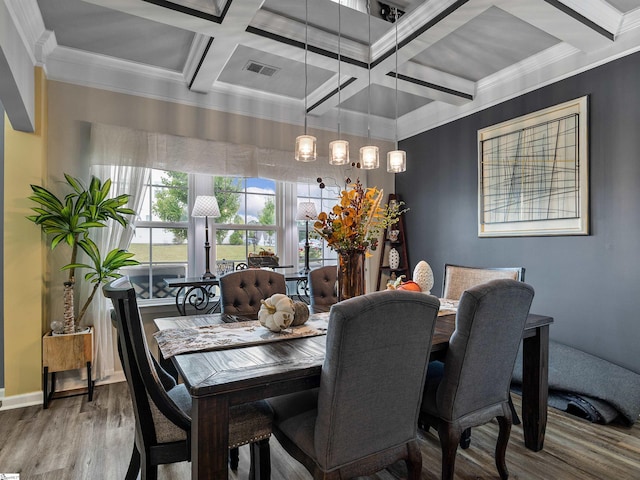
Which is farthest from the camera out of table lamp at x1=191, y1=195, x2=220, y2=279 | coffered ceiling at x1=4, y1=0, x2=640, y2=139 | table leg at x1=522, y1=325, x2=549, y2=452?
table lamp at x1=191, y1=195, x2=220, y2=279

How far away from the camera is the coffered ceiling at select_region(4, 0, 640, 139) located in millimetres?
2412

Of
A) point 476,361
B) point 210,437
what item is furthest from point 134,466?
point 476,361

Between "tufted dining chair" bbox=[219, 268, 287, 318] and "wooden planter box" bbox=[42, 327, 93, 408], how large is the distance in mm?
1193

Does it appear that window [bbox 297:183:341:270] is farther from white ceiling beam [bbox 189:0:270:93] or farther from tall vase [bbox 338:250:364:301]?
tall vase [bbox 338:250:364:301]

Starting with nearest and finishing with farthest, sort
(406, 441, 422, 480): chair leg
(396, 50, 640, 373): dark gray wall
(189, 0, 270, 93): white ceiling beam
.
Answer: (406, 441, 422, 480): chair leg, (189, 0, 270, 93): white ceiling beam, (396, 50, 640, 373): dark gray wall

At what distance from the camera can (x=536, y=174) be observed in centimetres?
330

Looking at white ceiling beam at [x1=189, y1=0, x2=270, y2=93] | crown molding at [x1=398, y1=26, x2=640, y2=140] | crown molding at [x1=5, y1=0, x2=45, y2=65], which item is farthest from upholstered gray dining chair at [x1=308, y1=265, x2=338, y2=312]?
crown molding at [x1=5, y1=0, x2=45, y2=65]

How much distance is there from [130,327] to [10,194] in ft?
7.60

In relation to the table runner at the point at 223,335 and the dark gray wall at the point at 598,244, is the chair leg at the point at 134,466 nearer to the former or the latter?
the table runner at the point at 223,335

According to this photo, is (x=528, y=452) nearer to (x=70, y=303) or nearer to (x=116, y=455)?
(x=116, y=455)

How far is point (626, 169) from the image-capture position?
2748 millimetres

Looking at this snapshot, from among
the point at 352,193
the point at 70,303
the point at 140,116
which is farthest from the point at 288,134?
the point at 70,303

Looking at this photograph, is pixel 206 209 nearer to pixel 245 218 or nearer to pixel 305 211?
pixel 245 218

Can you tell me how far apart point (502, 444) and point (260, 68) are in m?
3.35
